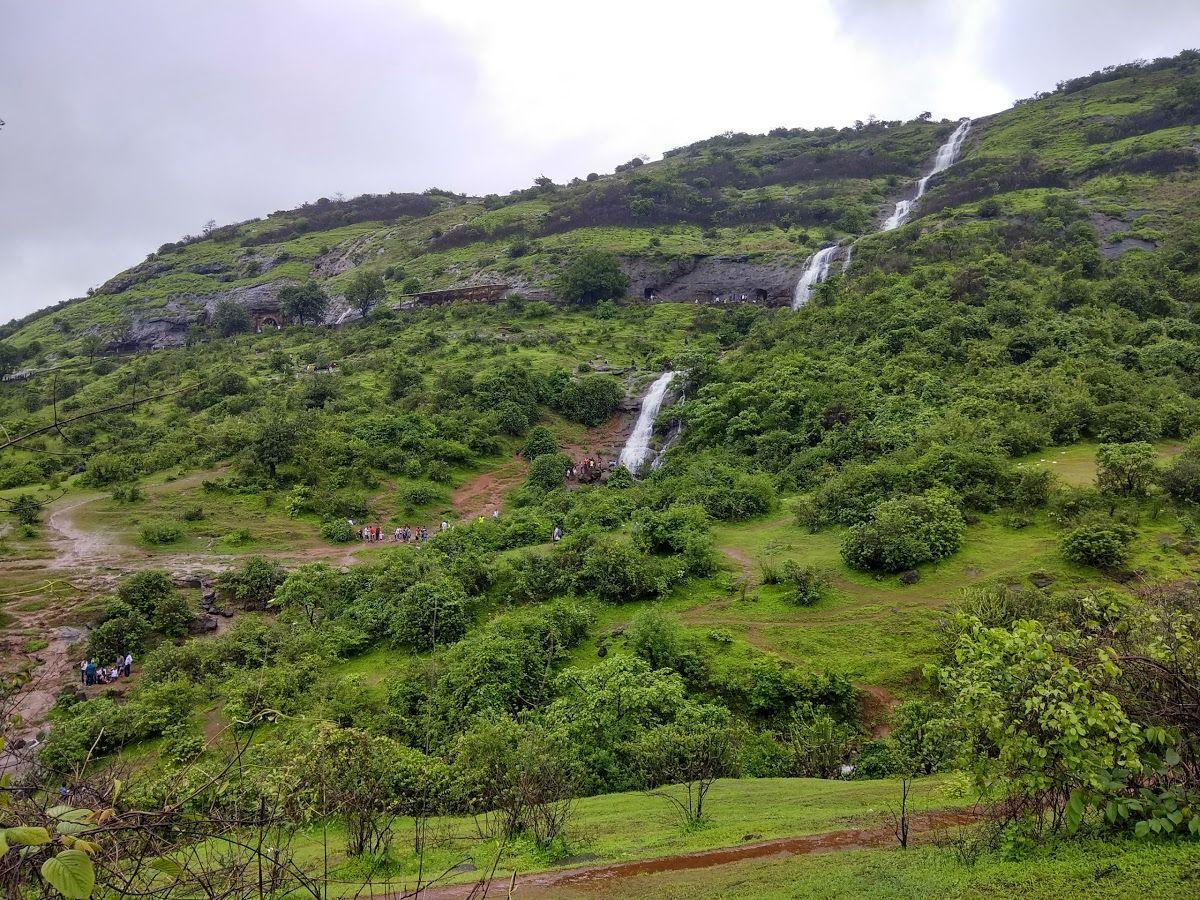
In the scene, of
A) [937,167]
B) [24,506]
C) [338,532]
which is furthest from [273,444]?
[937,167]

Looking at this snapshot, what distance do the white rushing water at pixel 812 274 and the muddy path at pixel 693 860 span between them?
52.6m

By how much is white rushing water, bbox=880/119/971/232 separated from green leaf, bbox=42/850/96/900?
72.5 m

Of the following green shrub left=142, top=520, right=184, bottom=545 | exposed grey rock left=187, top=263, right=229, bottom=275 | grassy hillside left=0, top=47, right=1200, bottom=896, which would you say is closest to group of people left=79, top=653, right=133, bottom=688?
grassy hillside left=0, top=47, right=1200, bottom=896

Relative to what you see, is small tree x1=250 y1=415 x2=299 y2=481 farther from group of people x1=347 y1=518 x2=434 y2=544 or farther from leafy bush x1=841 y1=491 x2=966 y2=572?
leafy bush x1=841 y1=491 x2=966 y2=572

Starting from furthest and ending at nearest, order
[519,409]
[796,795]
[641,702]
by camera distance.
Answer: [519,409] → [641,702] → [796,795]

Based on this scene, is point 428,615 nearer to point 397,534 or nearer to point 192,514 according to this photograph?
point 397,534

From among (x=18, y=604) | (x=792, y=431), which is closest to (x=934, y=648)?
(x=792, y=431)

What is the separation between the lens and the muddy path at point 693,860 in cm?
865

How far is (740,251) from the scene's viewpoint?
67875mm

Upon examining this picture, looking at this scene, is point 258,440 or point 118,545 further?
point 258,440

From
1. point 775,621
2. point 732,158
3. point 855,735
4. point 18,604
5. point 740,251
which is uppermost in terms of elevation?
point 732,158

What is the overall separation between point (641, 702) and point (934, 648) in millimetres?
7976

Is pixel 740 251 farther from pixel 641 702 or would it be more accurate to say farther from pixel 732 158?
pixel 641 702

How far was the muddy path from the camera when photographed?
865 centimetres
